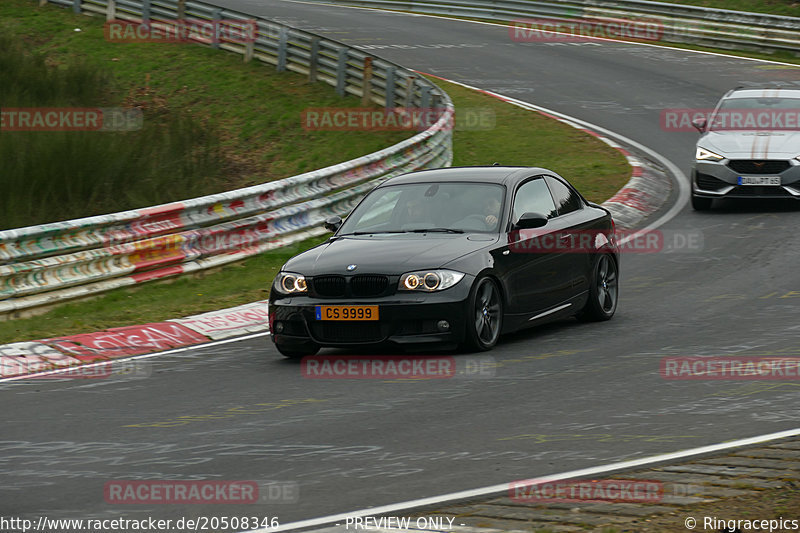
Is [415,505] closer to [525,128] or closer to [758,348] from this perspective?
[758,348]

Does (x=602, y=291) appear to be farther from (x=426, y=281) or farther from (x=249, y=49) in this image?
(x=249, y=49)

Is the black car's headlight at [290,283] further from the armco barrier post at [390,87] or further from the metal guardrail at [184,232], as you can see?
the armco barrier post at [390,87]

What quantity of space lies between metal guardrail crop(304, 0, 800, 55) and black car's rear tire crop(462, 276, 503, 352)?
2889 cm

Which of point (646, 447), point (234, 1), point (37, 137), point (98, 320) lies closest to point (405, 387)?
point (646, 447)

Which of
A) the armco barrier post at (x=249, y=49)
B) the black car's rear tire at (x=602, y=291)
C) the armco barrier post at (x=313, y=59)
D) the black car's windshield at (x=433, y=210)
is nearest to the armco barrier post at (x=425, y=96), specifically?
the armco barrier post at (x=313, y=59)

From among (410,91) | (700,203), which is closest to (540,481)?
(700,203)

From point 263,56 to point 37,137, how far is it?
15956 millimetres

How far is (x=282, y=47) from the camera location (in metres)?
32.3

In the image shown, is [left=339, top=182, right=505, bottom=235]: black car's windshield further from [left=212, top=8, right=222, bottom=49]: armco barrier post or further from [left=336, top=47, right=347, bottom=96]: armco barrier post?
[left=212, top=8, right=222, bottom=49]: armco barrier post

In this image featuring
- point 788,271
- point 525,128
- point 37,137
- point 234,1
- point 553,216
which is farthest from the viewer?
point 234,1

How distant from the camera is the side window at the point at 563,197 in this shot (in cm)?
1184

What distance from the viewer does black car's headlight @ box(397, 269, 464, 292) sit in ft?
32.3

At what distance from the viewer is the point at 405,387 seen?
9078mm

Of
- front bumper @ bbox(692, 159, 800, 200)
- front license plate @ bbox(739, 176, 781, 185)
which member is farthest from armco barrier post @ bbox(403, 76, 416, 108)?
front license plate @ bbox(739, 176, 781, 185)
